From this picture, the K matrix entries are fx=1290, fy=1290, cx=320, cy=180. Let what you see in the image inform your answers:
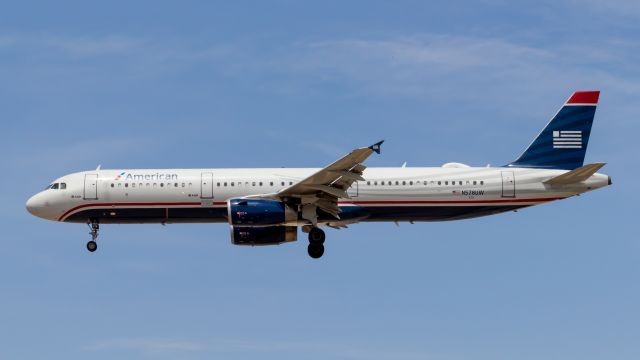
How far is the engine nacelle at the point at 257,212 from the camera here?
164 feet

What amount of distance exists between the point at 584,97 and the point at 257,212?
49.3ft

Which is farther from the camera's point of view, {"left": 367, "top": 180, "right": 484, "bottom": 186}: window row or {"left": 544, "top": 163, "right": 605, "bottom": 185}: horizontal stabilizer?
{"left": 367, "top": 180, "right": 484, "bottom": 186}: window row

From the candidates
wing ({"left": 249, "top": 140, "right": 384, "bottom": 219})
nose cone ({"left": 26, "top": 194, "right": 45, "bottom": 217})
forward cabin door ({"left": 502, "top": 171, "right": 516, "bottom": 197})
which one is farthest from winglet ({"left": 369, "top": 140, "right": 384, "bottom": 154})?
nose cone ({"left": 26, "top": 194, "right": 45, "bottom": 217})

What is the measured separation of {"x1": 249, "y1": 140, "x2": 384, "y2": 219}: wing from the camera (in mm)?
48531

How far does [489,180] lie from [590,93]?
6.18 metres

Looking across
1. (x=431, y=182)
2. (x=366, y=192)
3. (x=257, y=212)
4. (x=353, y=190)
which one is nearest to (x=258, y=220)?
(x=257, y=212)

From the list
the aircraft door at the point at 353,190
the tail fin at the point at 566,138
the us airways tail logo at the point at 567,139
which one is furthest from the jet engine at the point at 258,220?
the us airways tail logo at the point at 567,139

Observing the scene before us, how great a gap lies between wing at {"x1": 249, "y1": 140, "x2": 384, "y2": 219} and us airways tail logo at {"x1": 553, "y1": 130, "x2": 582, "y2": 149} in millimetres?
9213

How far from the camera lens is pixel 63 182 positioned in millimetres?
54094

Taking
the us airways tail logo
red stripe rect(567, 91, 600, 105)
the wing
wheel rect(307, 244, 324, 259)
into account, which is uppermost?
red stripe rect(567, 91, 600, 105)

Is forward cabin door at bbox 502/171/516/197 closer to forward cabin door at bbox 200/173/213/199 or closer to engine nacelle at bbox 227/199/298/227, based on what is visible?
engine nacelle at bbox 227/199/298/227

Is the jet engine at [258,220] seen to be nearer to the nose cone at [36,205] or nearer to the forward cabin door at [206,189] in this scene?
the forward cabin door at [206,189]

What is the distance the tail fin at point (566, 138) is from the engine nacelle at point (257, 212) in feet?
33.3

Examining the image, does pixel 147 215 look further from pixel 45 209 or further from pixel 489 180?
pixel 489 180
